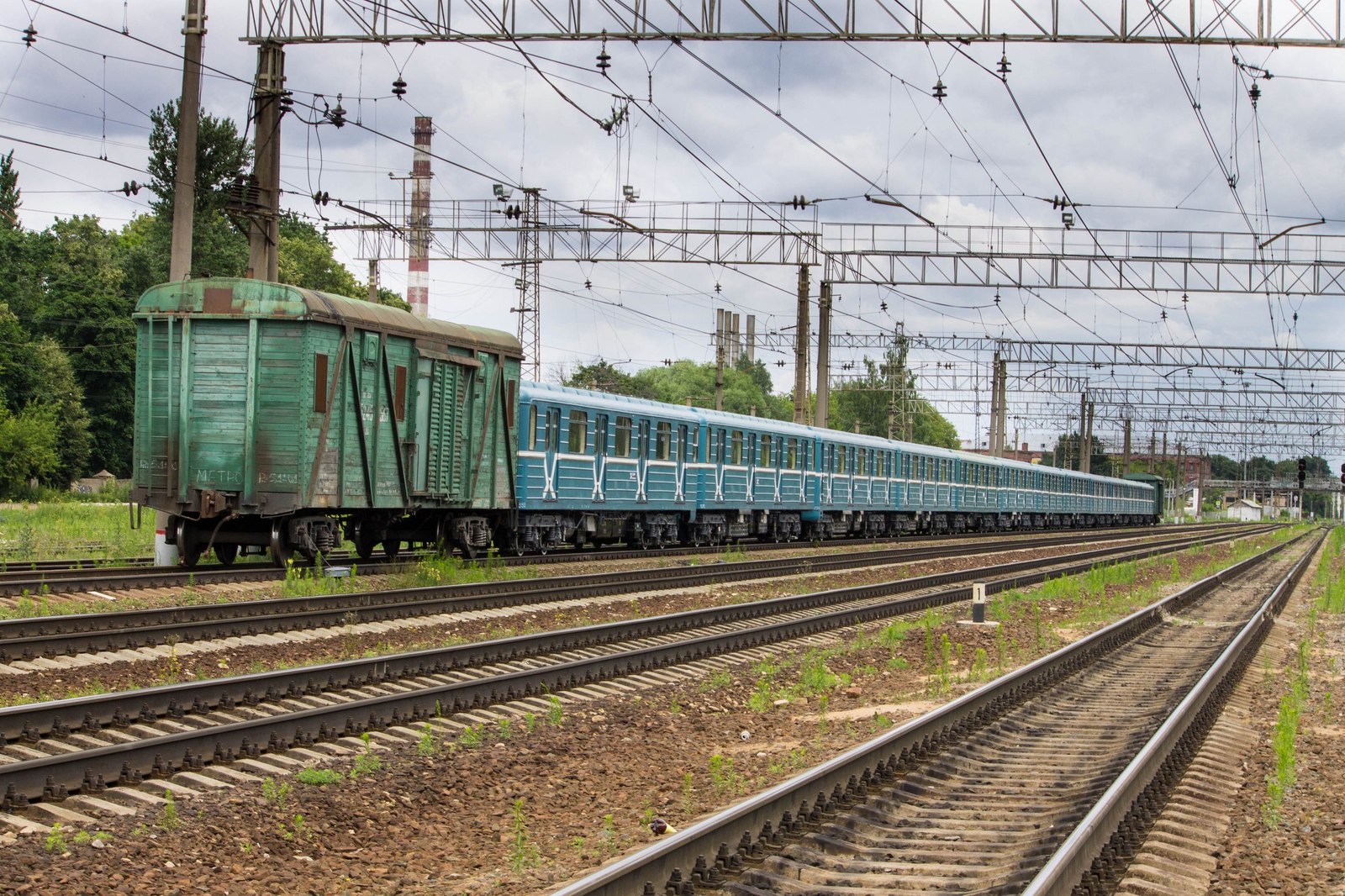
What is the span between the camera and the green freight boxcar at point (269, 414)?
17.3 m

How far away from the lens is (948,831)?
6887 millimetres

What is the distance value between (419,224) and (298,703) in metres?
34.9

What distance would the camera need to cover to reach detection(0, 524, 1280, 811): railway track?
7105 millimetres

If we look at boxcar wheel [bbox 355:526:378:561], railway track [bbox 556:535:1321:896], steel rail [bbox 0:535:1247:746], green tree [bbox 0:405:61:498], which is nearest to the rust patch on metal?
boxcar wheel [bbox 355:526:378:561]

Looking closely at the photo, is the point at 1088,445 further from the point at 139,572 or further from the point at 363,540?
the point at 139,572

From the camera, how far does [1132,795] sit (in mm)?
7273

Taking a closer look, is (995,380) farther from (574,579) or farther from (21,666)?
(21,666)

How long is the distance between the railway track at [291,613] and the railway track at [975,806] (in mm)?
6712

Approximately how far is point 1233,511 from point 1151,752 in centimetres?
16133

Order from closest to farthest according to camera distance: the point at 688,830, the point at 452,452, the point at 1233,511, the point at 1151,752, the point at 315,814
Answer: the point at 688,830
the point at 315,814
the point at 1151,752
the point at 452,452
the point at 1233,511

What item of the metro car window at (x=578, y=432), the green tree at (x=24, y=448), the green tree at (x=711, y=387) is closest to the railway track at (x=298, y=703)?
the metro car window at (x=578, y=432)

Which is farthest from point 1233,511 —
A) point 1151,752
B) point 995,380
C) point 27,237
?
point 1151,752

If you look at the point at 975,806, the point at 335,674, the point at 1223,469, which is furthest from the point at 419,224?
the point at 1223,469

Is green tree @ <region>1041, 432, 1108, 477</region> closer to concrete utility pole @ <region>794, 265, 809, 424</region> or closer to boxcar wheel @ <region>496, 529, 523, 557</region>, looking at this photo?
concrete utility pole @ <region>794, 265, 809, 424</region>
